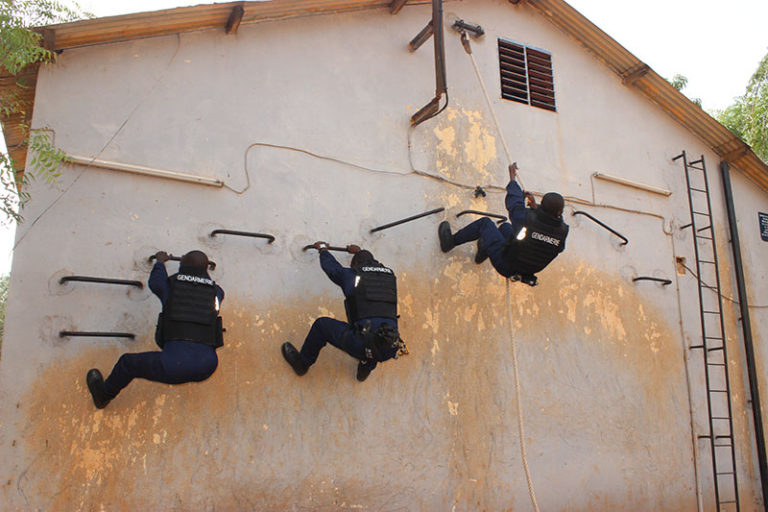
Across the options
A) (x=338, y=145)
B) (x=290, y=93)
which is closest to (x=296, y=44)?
(x=290, y=93)

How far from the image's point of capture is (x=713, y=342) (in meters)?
9.11

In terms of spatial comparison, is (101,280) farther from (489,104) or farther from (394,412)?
(489,104)

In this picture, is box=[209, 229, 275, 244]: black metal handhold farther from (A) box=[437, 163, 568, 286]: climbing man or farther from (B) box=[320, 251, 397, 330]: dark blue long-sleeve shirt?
(A) box=[437, 163, 568, 286]: climbing man

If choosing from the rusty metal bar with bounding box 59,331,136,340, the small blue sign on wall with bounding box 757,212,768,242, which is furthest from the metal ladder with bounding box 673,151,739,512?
the rusty metal bar with bounding box 59,331,136,340

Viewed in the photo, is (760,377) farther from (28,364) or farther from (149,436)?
(28,364)

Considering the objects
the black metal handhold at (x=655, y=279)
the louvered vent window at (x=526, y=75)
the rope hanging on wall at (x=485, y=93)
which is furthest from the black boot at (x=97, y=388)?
the black metal handhold at (x=655, y=279)

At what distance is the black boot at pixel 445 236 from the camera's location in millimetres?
7277

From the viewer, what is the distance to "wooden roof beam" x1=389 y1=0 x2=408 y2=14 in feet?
26.0

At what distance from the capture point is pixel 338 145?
7148 mm

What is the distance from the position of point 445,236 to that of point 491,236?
0.66 metres

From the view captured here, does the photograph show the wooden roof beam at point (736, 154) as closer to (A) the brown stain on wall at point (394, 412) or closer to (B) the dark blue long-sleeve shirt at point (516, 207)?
(A) the brown stain on wall at point (394, 412)

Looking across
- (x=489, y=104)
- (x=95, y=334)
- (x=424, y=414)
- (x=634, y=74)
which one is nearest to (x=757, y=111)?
(x=634, y=74)

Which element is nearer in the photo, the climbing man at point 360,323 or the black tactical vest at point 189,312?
the black tactical vest at point 189,312

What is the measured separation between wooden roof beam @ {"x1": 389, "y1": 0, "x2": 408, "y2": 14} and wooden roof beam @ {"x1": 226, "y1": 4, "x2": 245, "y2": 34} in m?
2.06
